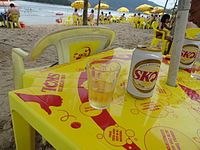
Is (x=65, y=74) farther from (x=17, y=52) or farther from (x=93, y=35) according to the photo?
(x=93, y=35)

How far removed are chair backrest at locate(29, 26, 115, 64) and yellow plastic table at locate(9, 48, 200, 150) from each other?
393 mm

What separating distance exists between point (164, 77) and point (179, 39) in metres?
0.23

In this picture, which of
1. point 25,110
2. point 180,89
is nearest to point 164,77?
point 180,89

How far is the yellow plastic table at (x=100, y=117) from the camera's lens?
525 mm

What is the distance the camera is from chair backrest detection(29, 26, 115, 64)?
1.23 m

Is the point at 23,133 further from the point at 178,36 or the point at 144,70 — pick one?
the point at 178,36

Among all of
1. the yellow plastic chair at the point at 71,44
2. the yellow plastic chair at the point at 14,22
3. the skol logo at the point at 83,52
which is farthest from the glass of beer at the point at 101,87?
the yellow plastic chair at the point at 14,22

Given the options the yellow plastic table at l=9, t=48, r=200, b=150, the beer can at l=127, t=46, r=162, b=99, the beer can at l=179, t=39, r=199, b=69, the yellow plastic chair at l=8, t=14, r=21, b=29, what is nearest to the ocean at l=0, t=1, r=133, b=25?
the yellow plastic chair at l=8, t=14, r=21, b=29

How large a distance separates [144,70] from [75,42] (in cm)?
78

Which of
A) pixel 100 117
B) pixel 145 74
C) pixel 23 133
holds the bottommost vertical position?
pixel 23 133

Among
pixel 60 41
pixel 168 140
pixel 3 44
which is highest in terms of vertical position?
pixel 60 41

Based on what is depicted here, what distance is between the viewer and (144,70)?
69cm

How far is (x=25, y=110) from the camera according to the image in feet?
2.05

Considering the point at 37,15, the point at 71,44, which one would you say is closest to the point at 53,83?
the point at 71,44
